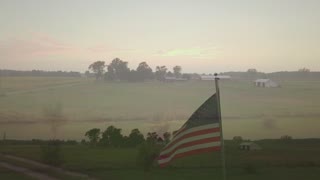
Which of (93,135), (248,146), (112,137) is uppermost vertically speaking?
(93,135)

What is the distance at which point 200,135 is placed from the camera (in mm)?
7980

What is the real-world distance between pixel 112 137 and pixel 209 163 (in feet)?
34.0

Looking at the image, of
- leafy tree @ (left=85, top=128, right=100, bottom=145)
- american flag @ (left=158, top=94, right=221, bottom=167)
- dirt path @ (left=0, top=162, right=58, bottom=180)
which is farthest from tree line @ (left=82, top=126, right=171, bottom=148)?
american flag @ (left=158, top=94, right=221, bottom=167)

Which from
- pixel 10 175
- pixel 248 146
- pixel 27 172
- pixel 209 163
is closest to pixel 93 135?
pixel 209 163

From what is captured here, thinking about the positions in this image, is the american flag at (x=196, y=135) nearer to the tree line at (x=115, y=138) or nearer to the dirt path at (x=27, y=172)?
the dirt path at (x=27, y=172)

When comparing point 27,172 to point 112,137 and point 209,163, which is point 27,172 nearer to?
point 209,163

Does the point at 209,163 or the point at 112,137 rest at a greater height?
the point at 112,137

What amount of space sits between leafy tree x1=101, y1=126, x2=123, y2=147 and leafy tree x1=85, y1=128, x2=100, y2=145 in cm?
61

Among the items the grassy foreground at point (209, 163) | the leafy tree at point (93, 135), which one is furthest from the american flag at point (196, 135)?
the leafy tree at point (93, 135)

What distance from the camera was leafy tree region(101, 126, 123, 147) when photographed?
31.9m

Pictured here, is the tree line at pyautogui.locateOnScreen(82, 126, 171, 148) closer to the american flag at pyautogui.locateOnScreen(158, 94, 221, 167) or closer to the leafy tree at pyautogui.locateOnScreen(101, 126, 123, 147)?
the leafy tree at pyautogui.locateOnScreen(101, 126, 123, 147)

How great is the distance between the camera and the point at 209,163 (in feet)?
86.8

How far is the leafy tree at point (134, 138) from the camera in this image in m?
30.7

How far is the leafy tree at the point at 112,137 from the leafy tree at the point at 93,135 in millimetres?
613
